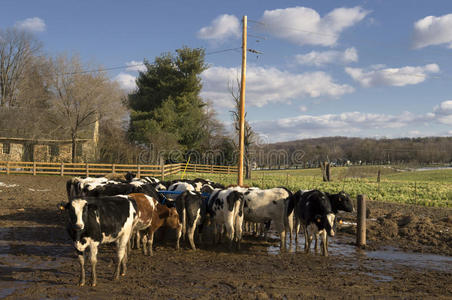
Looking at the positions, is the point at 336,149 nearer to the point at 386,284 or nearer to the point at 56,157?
the point at 56,157

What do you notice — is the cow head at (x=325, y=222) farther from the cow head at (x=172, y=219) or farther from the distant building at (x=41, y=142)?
the distant building at (x=41, y=142)

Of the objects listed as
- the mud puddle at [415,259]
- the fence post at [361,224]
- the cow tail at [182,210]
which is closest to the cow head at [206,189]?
the cow tail at [182,210]

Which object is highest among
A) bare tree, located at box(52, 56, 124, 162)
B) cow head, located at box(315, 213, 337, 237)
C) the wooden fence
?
bare tree, located at box(52, 56, 124, 162)

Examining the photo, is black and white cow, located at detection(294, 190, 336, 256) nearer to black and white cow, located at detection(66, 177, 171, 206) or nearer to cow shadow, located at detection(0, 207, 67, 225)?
black and white cow, located at detection(66, 177, 171, 206)

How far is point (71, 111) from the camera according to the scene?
1407 inches

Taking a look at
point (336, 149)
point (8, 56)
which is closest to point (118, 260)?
point (8, 56)

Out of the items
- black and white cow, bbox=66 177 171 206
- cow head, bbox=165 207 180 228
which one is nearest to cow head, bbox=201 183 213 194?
black and white cow, bbox=66 177 171 206

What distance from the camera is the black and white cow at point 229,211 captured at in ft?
31.9

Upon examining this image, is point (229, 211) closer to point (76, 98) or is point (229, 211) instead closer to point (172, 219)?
point (172, 219)

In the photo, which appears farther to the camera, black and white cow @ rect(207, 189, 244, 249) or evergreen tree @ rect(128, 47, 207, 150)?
evergreen tree @ rect(128, 47, 207, 150)

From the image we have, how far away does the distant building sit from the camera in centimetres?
Answer: 3603

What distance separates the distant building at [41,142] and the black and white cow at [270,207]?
28.8 m

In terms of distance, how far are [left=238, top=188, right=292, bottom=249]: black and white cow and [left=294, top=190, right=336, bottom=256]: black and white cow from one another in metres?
0.52

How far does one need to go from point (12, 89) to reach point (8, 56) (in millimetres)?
5526
